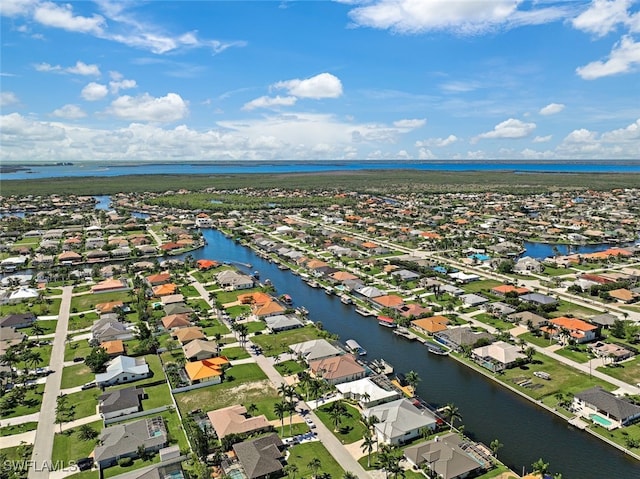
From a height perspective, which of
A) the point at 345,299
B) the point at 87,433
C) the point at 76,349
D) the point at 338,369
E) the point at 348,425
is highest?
the point at 338,369

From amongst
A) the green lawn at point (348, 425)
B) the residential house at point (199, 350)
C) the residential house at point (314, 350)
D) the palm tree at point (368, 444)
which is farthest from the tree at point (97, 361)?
the palm tree at point (368, 444)

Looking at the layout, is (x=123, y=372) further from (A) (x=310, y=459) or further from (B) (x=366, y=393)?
(B) (x=366, y=393)

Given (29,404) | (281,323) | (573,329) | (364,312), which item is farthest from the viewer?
(364,312)

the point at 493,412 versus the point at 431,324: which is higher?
the point at 431,324

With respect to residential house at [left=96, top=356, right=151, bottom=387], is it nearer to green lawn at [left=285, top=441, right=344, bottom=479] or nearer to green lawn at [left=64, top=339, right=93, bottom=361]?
green lawn at [left=64, top=339, right=93, bottom=361]

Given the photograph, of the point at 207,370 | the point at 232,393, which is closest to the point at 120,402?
the point at 207,370

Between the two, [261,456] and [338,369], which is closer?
[261,456]

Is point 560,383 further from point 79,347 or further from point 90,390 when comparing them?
point 79,347

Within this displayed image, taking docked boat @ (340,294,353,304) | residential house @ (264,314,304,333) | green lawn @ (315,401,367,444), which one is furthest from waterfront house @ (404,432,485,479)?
docked boat @ (340,294,353,304)
